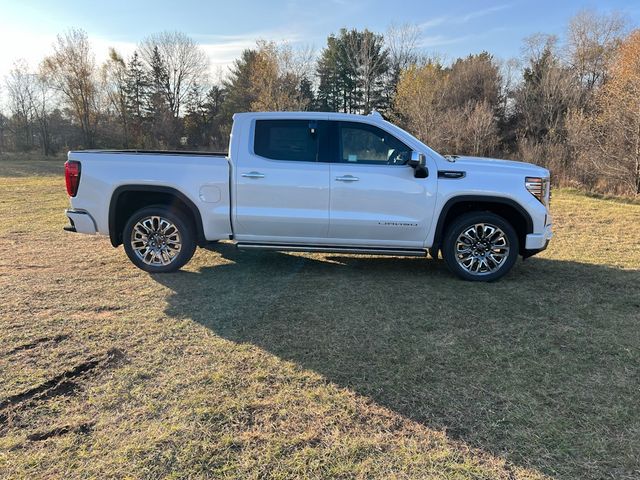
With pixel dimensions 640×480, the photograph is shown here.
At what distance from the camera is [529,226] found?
5145mm

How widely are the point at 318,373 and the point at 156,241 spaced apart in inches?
128

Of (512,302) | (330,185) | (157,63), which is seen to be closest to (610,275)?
(512,302)

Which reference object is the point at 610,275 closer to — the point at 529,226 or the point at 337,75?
the point at 529,226

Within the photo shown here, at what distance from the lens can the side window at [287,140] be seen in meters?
5.28

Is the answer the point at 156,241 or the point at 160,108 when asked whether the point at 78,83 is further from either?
the point at 156,241

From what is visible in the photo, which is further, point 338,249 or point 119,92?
point 119,92

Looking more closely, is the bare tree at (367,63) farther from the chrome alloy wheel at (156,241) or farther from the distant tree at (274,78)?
the chrome alloy wheel at (156,241)

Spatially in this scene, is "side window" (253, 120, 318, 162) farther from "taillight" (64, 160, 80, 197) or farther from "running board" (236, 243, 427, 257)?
"taillight" (64, 160, 80, 197)

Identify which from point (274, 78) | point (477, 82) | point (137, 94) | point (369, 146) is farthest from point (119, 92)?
point (369, 146)

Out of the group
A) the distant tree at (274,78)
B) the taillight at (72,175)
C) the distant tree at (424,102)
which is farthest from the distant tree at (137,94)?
the taillight at (72,175)

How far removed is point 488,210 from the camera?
17.7 ft

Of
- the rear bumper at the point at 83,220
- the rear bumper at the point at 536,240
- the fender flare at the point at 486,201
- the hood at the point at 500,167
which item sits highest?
the hood at the point at 500,167

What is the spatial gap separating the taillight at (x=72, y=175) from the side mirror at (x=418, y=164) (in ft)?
13.1

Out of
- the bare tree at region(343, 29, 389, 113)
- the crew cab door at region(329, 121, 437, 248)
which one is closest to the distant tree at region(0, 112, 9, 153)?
the bare tree at region(343, 29, 389, 113)
